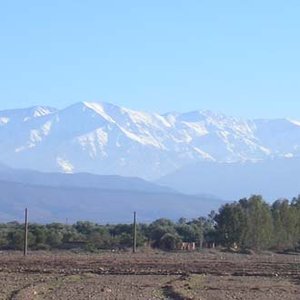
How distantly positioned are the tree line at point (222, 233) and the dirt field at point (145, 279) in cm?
2113

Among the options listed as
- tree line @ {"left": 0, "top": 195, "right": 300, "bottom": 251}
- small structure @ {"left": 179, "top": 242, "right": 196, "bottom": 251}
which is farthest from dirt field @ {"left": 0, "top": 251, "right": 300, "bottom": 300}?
tree line @ {"left": 0, "top": 195, "right": 300, "bottom": 251}

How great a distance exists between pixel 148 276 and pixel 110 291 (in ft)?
28.5

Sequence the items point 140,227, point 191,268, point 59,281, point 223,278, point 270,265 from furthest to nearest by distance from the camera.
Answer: point 140,227 < point 270,265 < point 191,268 < point 223,278 < point 59,281

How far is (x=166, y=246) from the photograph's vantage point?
79.9 metres

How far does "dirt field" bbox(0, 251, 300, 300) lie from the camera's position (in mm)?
33688

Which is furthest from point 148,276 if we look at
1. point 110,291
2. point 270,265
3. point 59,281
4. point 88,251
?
point 88,251

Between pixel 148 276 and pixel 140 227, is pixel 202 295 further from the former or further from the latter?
pixel 140 227

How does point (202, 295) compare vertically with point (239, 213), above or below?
below

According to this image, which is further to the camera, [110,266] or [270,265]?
[270,265]

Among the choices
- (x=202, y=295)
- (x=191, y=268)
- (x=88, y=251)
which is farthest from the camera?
(x=88, y=251)

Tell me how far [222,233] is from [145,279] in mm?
44342

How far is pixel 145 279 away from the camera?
4112 cm

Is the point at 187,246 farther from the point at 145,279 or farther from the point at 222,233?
the point at 145,279

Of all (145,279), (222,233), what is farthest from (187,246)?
(145,279)
